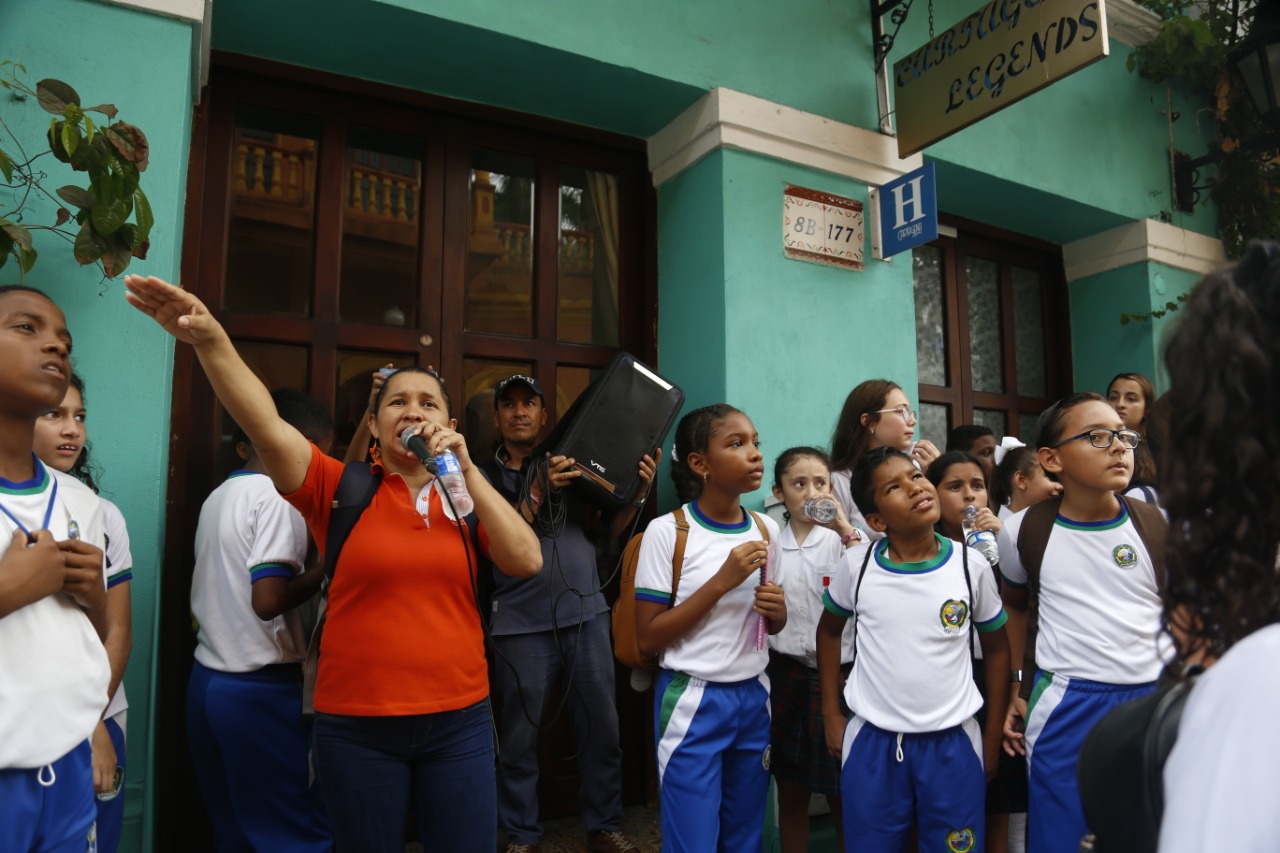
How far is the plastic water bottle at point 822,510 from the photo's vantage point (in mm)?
3031

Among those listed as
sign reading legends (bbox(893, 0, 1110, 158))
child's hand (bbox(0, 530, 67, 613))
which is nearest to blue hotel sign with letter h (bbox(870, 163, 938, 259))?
sign reading legends (bbox(893, 0, 1110, 158))

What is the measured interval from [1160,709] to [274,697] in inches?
101

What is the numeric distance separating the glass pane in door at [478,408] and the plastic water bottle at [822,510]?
1472mm

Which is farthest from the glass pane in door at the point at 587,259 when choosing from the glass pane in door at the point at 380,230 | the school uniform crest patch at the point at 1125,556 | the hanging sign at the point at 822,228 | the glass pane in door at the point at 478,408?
the school uniform crest patch at the point at 1125,556

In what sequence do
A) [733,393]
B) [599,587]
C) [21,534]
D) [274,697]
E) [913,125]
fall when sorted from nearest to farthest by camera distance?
[21,534] → [274,697] → [599,587] → [733,393] → [913,125]

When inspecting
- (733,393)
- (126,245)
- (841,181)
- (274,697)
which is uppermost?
(841,181)

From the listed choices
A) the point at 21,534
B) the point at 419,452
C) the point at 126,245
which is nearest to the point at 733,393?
the point at 419,452

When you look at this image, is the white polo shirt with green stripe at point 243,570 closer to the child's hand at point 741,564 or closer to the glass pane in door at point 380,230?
the glass pane in door at point 380,230

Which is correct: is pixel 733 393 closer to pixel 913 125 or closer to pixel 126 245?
pixel 913 125

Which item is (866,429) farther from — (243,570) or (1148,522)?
(243,570)

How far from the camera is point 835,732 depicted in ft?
8.94

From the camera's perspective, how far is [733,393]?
3791 millimetres

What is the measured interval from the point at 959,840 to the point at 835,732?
1.45ft

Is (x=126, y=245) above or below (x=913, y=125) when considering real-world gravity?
below
